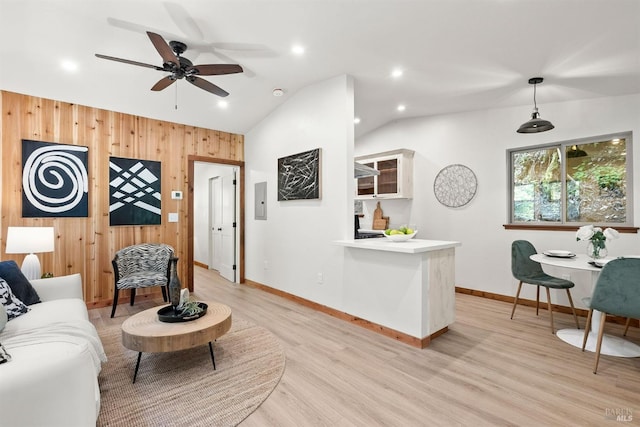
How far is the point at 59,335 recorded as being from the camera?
70.1 inches

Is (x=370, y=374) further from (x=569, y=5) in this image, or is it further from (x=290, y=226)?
(x=569, y=5)

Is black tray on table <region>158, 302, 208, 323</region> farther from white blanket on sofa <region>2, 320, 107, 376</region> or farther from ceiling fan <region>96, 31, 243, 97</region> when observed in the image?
ceiling fan <region>96, 31, 243, 97</region>

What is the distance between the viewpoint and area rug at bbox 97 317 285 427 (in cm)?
188

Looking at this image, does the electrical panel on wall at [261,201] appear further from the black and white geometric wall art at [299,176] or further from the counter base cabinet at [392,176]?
the counter base cabinet at [392,176]

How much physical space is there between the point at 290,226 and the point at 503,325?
9.45 feet

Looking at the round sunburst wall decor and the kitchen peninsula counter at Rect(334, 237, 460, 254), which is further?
the round sunburst wall decor

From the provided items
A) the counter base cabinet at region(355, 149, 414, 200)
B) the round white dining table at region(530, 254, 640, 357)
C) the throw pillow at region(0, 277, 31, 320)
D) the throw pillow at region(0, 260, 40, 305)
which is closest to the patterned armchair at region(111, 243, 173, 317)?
the throw pillow at region(0, 260, 40, 305)

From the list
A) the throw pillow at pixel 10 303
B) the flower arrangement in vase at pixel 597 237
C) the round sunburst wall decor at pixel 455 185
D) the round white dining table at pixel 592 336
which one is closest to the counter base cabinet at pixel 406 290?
the round white dining table at pixel 592 336

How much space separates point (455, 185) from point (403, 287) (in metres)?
2.53

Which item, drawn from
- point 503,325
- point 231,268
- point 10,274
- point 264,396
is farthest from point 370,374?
point 231,268

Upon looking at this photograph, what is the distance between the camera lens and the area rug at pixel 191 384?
74.2 inches

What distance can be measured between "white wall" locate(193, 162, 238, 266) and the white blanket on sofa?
4720 mm

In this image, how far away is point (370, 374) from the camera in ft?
7.77

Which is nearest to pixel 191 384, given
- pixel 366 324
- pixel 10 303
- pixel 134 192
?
pixel 10 303
